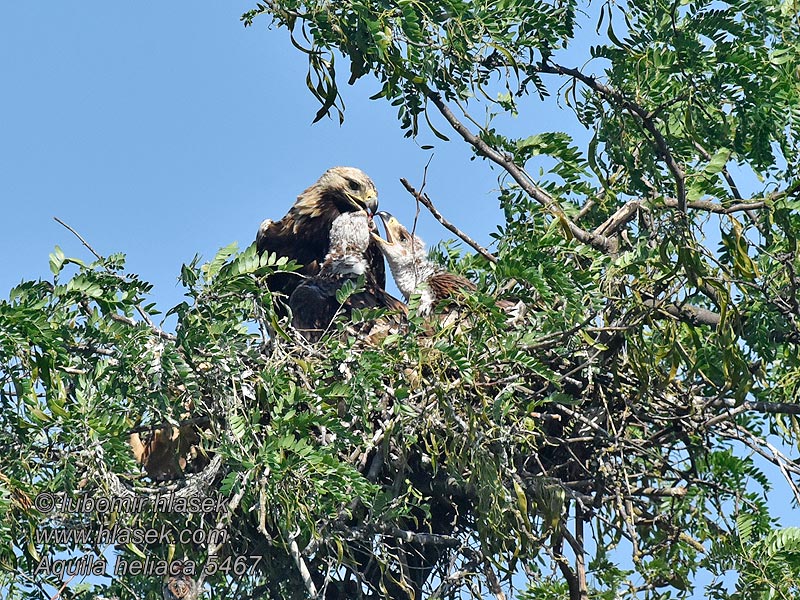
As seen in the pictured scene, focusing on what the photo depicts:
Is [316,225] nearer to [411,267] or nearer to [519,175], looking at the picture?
[411,267]

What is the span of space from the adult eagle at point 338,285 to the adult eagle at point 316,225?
0.08 metres

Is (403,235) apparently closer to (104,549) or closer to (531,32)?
(531,32)

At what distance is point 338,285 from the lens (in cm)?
676

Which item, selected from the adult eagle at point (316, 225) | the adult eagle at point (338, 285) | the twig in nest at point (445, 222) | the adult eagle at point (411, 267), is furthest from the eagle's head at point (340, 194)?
the twig in nest at point (445, 222)

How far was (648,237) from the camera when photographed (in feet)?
14.9

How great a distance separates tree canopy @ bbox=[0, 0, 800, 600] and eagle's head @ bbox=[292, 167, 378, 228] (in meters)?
2.30

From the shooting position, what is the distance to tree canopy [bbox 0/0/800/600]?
4305 millimetres

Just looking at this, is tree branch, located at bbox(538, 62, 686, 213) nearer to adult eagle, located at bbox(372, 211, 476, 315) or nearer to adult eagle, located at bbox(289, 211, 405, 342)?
adult eagle, located at bbox(372, 211, 476, 315)

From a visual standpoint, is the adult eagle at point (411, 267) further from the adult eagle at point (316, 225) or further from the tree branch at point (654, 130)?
the tree branch at point (654, 130)

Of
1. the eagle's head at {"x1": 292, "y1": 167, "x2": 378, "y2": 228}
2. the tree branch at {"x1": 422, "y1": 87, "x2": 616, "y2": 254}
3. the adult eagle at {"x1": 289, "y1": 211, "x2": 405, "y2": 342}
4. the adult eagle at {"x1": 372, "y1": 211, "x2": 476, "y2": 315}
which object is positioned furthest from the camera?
the eagle's head at {"x1": 292, "y1": 167, "x2": 378, "y2": 228}

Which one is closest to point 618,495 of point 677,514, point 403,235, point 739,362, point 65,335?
point 677,514

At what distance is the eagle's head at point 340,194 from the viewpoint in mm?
7367

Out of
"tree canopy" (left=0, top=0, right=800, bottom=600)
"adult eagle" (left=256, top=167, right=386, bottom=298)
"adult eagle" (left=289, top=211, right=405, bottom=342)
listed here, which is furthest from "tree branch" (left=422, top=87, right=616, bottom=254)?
"adult eagle" (left=256, top=167, right=386, bottom=298)

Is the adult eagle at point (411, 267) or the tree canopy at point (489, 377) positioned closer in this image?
the tree canopy at point (489, 377)
